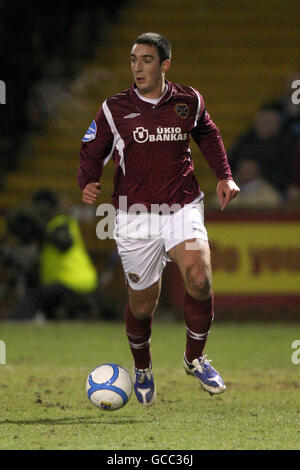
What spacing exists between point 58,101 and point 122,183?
868cm

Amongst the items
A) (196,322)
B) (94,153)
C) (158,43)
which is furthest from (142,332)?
(158,43)

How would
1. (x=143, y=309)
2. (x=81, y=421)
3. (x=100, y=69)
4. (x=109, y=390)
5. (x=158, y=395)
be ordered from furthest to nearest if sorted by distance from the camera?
(x=100, y=69) → (x=158, y=395) → (x=143, y=309) → (x=109, y=390) → (x=81, y=421)

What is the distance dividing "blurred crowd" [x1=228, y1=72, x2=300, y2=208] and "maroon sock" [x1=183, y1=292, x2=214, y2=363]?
5.33m

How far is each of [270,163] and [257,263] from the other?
5.14ft

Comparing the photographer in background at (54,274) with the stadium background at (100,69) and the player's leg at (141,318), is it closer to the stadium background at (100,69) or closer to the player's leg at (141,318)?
the stadium background at (100,69)

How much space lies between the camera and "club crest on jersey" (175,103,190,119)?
5.81 metres

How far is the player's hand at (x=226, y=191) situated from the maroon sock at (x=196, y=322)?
572 mm

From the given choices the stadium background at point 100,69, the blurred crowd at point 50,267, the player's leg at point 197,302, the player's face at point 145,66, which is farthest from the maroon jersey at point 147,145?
the stadium background at point 100,69

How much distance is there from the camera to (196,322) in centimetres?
589

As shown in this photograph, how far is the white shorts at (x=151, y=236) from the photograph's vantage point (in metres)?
5.77

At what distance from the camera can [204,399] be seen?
6.31 metres

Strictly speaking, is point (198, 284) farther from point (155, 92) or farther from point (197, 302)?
point (155, 92)
